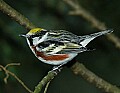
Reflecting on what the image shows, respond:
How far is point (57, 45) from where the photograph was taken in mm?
4477

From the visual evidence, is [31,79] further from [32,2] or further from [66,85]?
[32,2]

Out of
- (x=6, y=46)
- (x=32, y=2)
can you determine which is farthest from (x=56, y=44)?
(x=32, y=2)

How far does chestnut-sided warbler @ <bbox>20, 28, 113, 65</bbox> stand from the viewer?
441 cm

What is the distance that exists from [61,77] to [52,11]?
5.81ft

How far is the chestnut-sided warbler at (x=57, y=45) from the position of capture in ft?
14.5

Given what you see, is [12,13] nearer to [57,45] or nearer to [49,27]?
[57,45]

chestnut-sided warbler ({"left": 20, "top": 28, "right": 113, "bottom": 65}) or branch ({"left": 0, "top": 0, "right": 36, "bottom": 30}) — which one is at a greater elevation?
branch ({"left": 0, "top": 0, "right": 36, "bottom": 30})

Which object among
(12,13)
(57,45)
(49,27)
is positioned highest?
(49,27)

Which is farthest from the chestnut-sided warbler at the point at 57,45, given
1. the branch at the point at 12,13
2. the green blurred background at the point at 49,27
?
the green blurred background at the point at 49,27

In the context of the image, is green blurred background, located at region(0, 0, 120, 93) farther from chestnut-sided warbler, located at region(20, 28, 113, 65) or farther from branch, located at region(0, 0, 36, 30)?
branch, located at region(0, 0, 36, 30)

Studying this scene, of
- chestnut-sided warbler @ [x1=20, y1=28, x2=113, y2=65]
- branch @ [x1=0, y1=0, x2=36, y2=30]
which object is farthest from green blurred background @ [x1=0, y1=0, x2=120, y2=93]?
branch @ [x1=0, y1=0, x2=36, y2=30]

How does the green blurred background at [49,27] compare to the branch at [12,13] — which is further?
the green blurred background at [49,27]

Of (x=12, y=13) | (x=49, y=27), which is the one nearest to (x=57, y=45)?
(x=12, y=13)

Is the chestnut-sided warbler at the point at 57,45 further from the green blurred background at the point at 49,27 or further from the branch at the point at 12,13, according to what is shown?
the green blurred background at the point at 49,27
